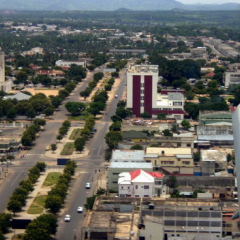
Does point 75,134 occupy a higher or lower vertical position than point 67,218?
lower

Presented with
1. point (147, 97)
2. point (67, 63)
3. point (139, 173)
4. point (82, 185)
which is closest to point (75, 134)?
point (147, 97)

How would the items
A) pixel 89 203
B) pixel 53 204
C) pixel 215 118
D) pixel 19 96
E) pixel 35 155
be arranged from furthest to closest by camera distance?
1. pixel 19 96
2. pixel 215 118
3. pixel 35 155
4. pixel 53 204
5. pixel 89 203

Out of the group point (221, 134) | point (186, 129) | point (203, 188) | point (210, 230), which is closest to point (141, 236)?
point (210, 230)

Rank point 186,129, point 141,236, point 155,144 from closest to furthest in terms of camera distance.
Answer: point 141,236 → point 155,144 → point 186,129

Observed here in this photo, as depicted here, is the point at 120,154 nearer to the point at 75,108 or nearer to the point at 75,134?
the point at 75,134

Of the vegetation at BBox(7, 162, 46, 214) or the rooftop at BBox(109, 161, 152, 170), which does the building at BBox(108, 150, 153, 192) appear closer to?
the rooftop at BBox(109, 161, 152, 170)

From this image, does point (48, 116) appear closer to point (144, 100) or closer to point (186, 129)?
point (144, 100)
